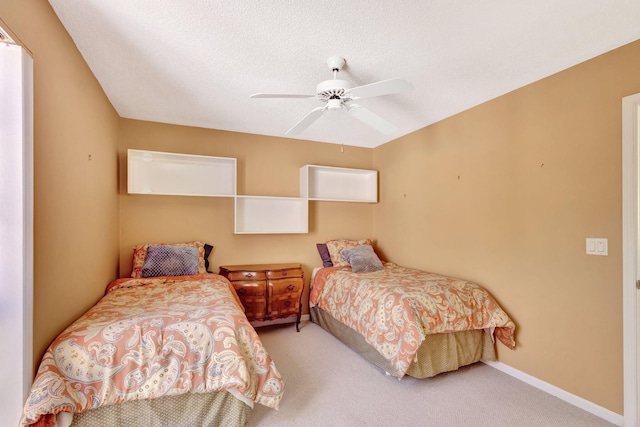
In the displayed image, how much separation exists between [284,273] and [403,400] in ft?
5.95

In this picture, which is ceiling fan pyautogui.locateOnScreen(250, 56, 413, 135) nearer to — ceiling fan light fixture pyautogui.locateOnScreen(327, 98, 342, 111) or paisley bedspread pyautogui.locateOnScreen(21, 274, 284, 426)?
ceiling fan light fixture pyautogui.locateOnScreen(327, 98, 342, 111)

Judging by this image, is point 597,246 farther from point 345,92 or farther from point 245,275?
point 245,275

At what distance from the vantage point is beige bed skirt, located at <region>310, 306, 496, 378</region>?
241cm

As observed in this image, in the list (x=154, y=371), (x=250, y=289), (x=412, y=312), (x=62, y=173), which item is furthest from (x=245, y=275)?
(x=62, y=173)

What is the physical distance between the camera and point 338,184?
14.4 ft

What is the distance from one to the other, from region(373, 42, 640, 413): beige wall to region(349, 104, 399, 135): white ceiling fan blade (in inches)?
42.8

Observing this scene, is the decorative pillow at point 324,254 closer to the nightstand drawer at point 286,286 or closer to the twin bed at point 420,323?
the nightstand drawer at point 286,286

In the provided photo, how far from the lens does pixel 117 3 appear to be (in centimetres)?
156

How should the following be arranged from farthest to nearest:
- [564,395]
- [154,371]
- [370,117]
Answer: [370,117]
[564,395]
[154,371]

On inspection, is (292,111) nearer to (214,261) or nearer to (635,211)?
(214,261)

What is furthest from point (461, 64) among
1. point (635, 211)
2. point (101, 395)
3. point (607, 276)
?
point (101, 395)

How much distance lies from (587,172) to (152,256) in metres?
3.77

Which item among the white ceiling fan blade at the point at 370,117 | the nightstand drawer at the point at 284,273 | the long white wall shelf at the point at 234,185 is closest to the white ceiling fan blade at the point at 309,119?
the white ceiling fan blade at the point at 370,117

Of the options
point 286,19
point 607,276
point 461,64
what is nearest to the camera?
point 286,19
